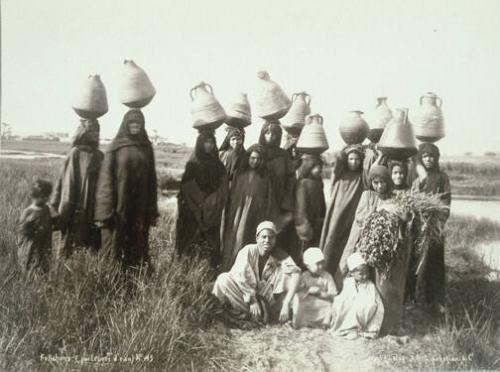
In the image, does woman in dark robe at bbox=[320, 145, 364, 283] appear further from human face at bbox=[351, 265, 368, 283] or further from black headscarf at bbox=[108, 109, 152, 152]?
black headscarf at bbox=[108, 109, 152, 152]

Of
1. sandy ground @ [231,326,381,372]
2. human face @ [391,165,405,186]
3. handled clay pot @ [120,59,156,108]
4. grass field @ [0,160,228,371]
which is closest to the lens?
grass field @ [0,160,228,371]

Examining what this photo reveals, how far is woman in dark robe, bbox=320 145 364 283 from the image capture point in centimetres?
476

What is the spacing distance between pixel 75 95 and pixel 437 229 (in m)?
3.22

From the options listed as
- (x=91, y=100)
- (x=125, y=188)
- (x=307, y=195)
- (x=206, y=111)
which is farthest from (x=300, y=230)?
(x=91, y=100)

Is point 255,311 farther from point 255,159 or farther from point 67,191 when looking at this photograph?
point 67,191

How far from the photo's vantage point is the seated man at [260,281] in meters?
4.44

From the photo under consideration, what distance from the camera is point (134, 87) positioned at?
14.1ft

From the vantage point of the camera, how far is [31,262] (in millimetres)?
4148

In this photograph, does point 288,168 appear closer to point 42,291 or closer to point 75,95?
point 75,95

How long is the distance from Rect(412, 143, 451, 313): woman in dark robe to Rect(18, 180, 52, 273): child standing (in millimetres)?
3015

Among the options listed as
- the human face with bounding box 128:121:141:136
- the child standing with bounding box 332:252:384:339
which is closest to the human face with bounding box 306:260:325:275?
the child standing with bounding box 332:252:384:339

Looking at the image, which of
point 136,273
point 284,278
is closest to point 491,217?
point 284,278

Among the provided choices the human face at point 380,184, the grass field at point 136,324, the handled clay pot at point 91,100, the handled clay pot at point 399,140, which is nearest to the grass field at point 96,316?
the grass field at point 136,324

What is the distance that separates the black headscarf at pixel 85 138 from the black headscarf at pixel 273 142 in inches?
59.8
